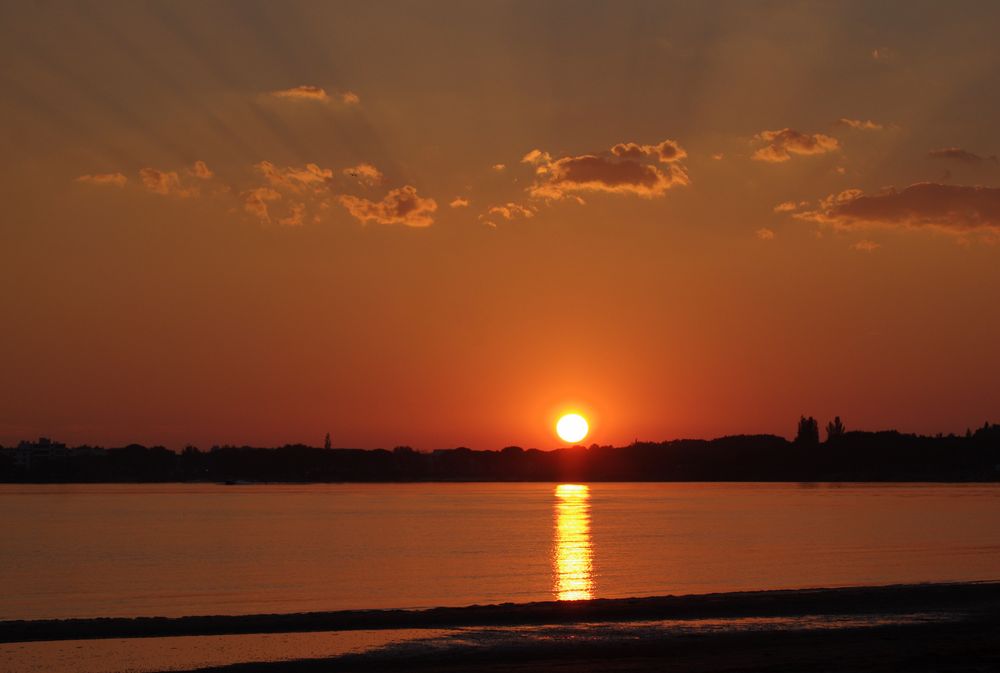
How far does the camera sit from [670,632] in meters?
32.4

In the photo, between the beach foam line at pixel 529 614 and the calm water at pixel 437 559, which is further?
the calm water at pixel 437 559

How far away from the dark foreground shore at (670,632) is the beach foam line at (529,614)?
0.05m

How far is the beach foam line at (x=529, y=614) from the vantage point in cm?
3450

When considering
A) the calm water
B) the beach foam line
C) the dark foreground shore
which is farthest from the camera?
the calm water

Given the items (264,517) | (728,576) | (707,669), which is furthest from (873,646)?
(264,517)

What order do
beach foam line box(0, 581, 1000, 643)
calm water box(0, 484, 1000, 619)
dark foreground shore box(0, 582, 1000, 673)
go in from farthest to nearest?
1. calm water box(0, 484, 1000, 619)
2. beach foam line box(0, 581, 1000, 643)
3. dark foreground shore box(0, 582, 1000, 673)

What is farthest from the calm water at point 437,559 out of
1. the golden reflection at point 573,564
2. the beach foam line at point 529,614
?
the beach foam line at point 529,614

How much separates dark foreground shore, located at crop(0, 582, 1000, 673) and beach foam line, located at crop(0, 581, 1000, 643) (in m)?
0.05

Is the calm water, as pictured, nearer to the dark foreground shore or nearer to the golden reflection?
the golden reflection

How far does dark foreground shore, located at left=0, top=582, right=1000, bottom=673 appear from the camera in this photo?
86.7 ft

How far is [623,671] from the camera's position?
2517 centimetres

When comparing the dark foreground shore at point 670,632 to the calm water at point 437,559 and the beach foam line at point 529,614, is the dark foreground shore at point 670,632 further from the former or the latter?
the calm water at point 437,559

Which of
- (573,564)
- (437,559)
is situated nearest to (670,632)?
(573,564)

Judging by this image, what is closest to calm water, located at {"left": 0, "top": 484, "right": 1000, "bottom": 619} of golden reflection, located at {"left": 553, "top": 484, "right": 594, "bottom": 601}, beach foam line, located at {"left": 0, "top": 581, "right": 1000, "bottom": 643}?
golden reflection, located at {"left": 553, "top": 484, "right": 594, "bottom": 601}
